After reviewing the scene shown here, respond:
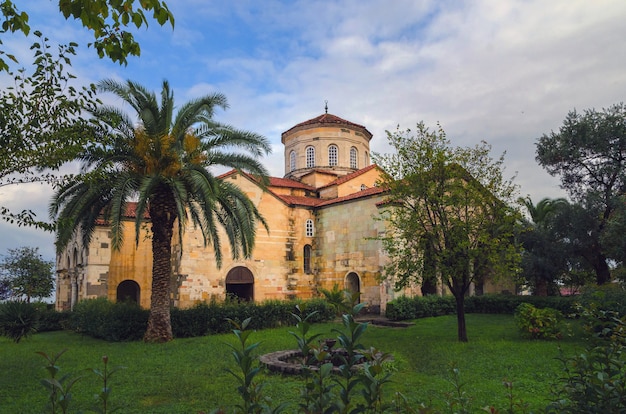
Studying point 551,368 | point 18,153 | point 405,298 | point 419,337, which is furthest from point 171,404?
point 405,298

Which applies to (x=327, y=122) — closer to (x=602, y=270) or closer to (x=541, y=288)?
(x=541, y=288)

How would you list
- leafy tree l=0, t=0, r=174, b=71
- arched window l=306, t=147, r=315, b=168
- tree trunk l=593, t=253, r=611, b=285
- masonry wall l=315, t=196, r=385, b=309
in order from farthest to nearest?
1. arched window l=306, t=147, r=315, b=168
2. masonry wall l=315, t=196, r=385, b=309
3. tree trunk l=593, t=253, r=611, b=285
4. leafy tree l=0, t=0, r=174, b=71

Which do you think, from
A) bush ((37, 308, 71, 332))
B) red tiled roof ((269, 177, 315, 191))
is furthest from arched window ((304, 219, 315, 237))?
bush ((37, 308, 71, 332))

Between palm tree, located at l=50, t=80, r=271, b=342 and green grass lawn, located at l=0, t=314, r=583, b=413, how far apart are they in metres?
2.82

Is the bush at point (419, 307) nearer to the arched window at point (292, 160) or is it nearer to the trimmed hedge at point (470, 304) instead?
the trimmed hedge at point (470, 304)

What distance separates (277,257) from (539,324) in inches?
535

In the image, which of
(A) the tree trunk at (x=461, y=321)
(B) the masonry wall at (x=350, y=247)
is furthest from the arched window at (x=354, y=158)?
(A) the tree trunk at (x=461, y=321)

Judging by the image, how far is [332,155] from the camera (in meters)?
28.9

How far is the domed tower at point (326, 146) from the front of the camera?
28.6m

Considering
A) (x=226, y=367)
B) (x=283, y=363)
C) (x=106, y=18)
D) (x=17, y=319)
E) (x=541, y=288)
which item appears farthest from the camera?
(x=541, y=288)

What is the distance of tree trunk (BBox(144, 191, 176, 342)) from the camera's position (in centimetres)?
1428

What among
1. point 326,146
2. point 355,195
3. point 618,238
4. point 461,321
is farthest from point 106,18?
point 326,146

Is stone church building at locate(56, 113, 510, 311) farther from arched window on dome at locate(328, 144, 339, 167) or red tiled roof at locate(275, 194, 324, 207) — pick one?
arched window on dome at locate(328, 144, 339, 167)

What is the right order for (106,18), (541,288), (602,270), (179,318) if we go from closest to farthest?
(106,18)
(179,318)
(602,270)
(541,288)
